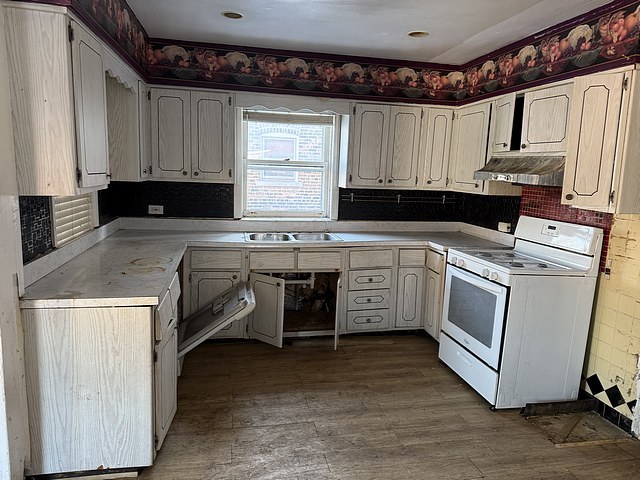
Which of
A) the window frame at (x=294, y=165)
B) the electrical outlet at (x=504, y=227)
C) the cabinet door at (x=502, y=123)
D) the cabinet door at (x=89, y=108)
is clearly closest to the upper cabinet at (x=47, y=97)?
the cabinet door at (x=89, y=108)

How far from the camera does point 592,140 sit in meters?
2.58

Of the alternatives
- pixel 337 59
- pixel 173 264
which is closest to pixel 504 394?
pixel 173 264

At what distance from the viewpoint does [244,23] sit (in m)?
3.20

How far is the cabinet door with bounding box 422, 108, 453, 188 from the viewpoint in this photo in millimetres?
4195

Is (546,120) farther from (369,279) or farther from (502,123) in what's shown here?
(369,279)

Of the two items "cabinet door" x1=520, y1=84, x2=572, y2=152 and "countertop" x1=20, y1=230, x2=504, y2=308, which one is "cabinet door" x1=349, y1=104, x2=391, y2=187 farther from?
"cabinet door" x1=520, y1=84, x2=572, y2=152

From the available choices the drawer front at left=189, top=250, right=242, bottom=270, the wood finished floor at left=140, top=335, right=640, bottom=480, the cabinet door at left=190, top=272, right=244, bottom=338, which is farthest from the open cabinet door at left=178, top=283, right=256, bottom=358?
the wood finished floor at left=140, top=335, right=640, bottom=480

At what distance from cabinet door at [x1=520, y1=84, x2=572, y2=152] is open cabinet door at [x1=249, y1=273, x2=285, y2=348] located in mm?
2089

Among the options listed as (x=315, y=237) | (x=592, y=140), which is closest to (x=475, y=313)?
(x=592, y=140)

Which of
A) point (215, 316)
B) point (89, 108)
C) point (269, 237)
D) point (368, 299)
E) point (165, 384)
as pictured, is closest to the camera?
point (89, 108)

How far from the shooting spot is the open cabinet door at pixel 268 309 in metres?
3.54

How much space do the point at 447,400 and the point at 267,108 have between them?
2748mm

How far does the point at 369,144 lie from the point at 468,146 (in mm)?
872

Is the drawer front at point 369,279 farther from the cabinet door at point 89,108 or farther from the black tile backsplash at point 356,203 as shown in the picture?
the cabinet door at point 89,108
